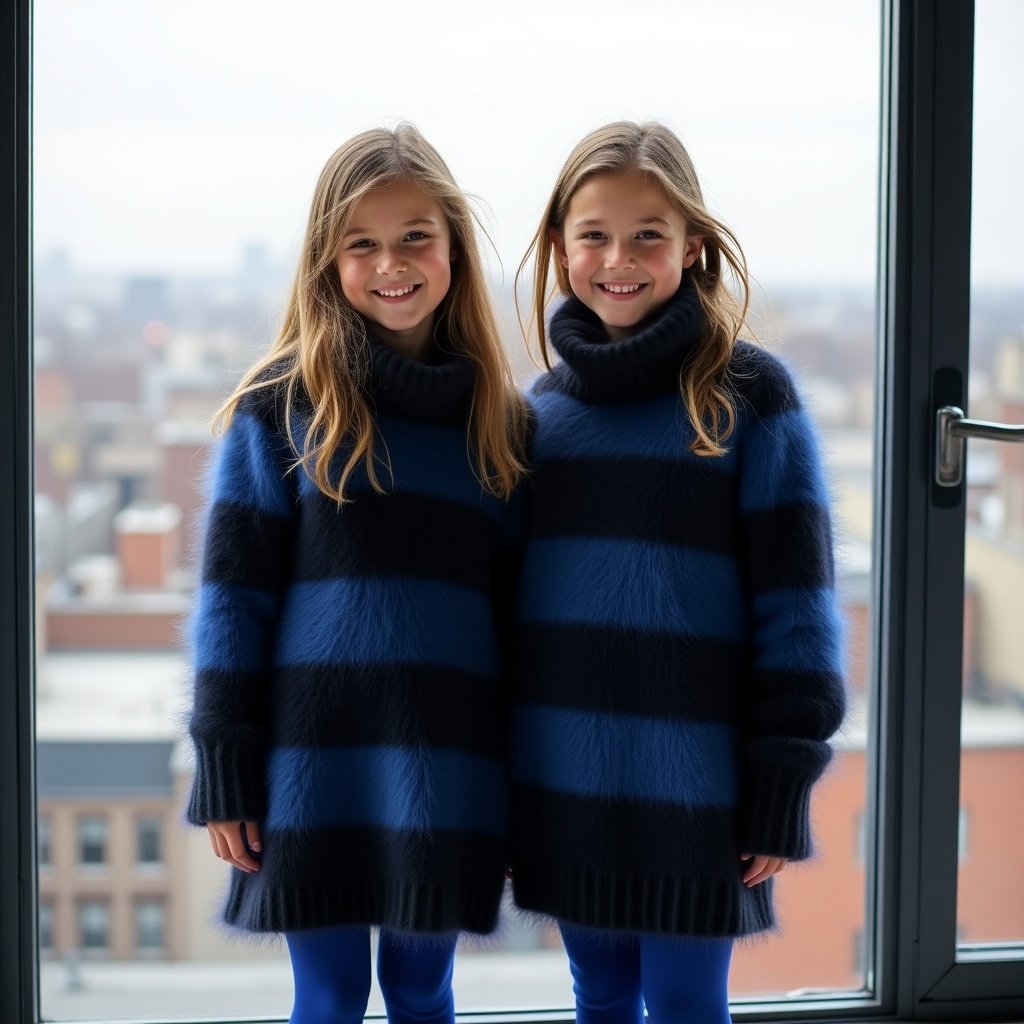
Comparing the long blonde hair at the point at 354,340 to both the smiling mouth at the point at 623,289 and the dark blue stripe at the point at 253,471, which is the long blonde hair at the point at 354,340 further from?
the smiling mouth at the point at 623,289

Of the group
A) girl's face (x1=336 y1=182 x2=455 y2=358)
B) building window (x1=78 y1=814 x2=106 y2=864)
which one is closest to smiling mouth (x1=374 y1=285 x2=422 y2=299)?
girl's face (x1=336 y1=182 x2=455 y2=358)

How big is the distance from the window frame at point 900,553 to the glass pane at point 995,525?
66mm

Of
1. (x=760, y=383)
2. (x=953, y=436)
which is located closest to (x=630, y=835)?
(x=760, y=383)

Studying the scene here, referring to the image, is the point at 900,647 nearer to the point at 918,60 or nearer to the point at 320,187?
the point at 918,60

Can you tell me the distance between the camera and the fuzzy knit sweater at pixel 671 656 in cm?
123

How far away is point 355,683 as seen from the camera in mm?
1245

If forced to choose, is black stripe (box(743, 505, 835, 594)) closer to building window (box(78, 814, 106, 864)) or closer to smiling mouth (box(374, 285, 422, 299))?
smiling mouth (box(374, 285, 422, 299))

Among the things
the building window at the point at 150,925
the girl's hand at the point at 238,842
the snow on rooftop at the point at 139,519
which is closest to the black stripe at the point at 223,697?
the girl's hand at the point at 238,842

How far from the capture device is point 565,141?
158cm

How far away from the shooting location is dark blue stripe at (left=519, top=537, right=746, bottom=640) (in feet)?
4.13

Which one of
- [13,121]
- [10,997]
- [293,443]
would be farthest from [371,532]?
[10,997]

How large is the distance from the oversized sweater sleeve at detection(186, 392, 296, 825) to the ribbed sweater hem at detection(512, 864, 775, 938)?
341 millimetres

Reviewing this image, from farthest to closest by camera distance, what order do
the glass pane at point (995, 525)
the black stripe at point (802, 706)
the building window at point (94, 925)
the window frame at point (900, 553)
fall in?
the building window at point (94, 925) → the glass pane at point (995, 525) → the window frame at point (900, 553) → the black stripe at point (802, 706)

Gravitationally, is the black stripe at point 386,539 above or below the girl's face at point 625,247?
below
